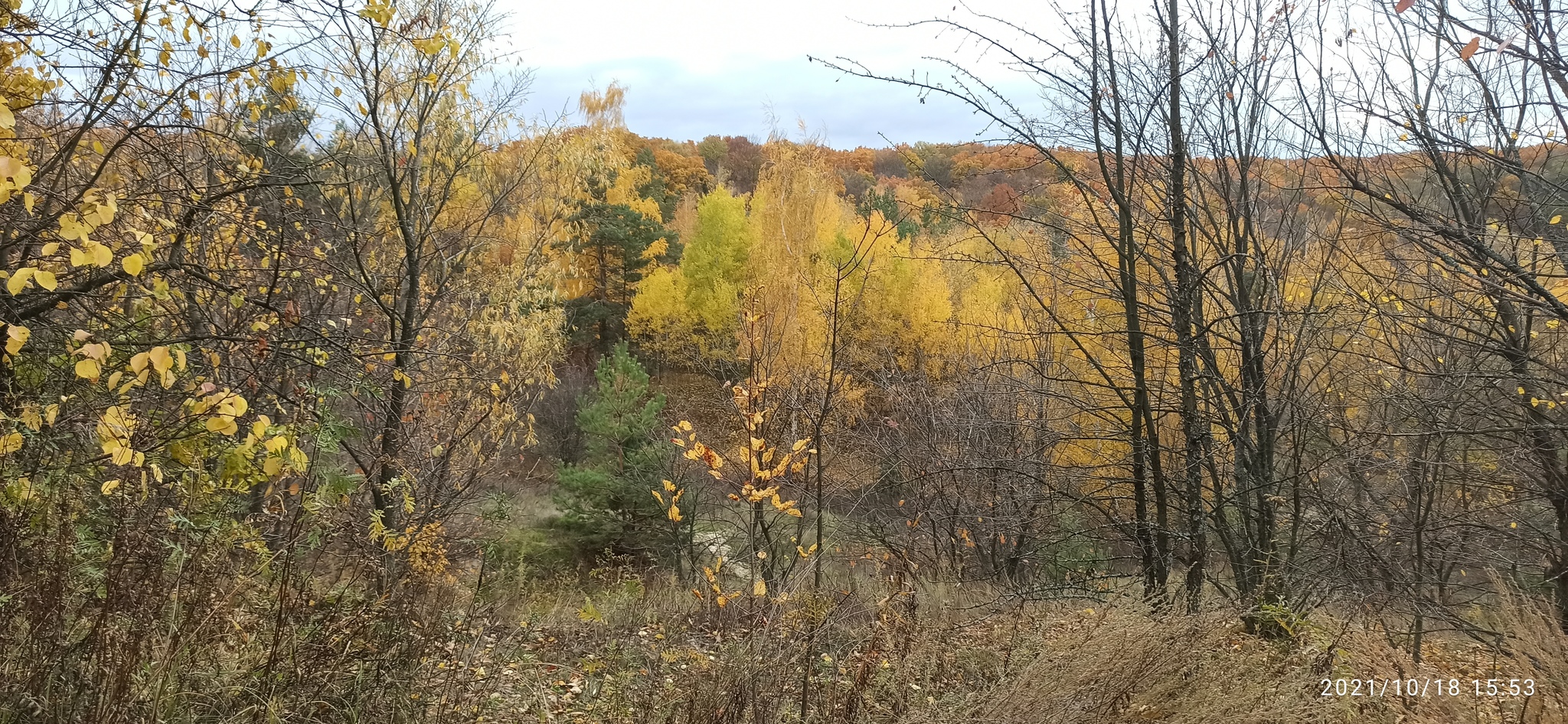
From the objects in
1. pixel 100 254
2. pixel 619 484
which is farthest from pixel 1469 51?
pixel 619 484

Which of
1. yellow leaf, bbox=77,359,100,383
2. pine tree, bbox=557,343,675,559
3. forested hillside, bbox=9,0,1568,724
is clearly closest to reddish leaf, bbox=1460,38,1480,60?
forested hillside, bbox=9,0,1568,724

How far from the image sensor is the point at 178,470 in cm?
318

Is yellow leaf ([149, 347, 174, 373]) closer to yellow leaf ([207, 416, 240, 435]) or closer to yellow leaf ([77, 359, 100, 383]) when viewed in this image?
yellow leaf ([77, 359, 100, 383])

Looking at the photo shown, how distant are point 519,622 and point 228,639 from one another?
11.8 feet

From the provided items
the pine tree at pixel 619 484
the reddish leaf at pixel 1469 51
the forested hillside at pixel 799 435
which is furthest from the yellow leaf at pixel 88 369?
the pine tree at pixel 619 484

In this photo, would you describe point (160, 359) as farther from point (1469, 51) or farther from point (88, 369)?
point (1469, 51)

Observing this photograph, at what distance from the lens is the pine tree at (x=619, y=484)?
39.1 ft

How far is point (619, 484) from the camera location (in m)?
11.9
